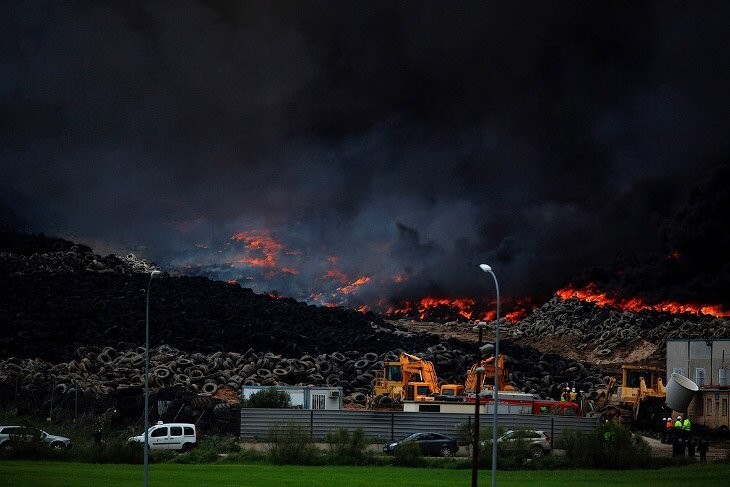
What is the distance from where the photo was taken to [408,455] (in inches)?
1668

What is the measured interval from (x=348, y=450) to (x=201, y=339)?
39.1 metres

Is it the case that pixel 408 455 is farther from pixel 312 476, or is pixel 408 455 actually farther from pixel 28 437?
pixel 28 437

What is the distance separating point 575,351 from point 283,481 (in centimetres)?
6094

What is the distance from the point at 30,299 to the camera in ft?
301

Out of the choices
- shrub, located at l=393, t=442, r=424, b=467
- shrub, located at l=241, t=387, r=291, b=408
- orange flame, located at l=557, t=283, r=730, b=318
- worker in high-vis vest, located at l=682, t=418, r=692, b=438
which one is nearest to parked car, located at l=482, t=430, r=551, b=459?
shrub, located at l=393, t=442, r=424, b=467

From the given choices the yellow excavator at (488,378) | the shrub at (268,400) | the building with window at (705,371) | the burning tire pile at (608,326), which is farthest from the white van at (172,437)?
the burning tire pile at (608,326)

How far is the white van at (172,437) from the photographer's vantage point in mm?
47469

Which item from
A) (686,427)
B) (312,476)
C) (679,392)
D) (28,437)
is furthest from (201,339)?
(312,476)

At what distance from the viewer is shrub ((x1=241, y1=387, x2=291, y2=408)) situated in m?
54.9

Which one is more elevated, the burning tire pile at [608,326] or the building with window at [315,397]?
the burning tire pile at [608,326]

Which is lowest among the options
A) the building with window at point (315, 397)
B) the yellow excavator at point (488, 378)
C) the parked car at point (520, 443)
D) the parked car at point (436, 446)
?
the parked car at point (436, 446)

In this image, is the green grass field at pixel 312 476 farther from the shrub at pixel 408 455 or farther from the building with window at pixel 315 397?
the building with window at pixel 315 397

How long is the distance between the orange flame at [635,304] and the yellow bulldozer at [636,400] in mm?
32717

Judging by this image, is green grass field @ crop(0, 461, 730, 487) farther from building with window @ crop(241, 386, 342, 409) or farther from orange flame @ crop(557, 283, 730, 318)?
orange flame @ crop(557, 283, 730, 318)
